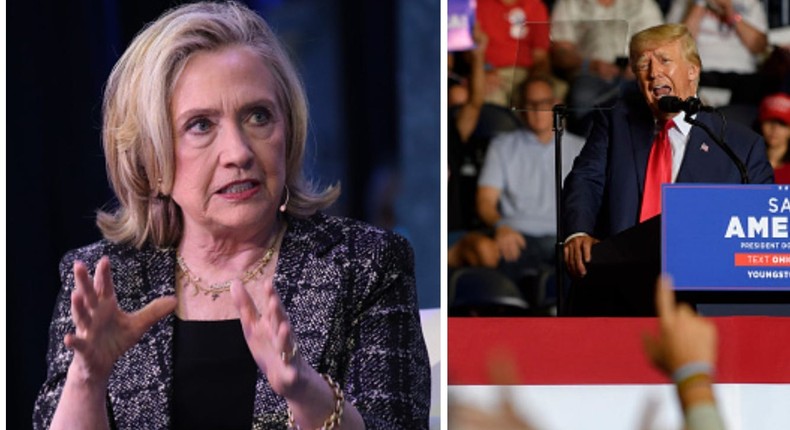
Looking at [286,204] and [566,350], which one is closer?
Answer: [286,204]

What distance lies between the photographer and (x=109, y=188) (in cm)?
293

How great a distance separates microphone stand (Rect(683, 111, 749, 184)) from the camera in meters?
3.13

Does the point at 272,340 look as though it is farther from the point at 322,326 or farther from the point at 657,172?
the point at 657,172

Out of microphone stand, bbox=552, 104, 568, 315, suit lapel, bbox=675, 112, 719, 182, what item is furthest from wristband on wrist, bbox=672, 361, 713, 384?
suit lapel, bbox=675, 112, 719, 182

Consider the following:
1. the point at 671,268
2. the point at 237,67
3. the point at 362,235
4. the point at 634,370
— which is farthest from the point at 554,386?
the point at 237,67

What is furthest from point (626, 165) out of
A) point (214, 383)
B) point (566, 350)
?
point (214, 383)

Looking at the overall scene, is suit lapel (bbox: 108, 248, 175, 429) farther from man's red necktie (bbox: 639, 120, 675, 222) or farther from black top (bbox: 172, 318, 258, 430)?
man's red necktie (bbox: 639, 120, 675, 222)

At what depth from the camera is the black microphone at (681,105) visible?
10.2 ft

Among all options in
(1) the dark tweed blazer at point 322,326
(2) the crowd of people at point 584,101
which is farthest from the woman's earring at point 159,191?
(2) the crowd of people at point 584,101

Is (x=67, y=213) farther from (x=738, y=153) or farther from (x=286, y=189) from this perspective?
(x=738, y=153)

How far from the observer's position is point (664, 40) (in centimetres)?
313

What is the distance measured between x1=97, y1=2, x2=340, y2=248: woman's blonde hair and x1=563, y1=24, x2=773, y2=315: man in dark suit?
2.59 feet

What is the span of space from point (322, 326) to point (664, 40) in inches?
50.1

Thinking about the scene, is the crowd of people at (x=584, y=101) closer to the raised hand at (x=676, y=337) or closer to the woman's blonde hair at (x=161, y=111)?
the raised hand at (x=676, y=337)
